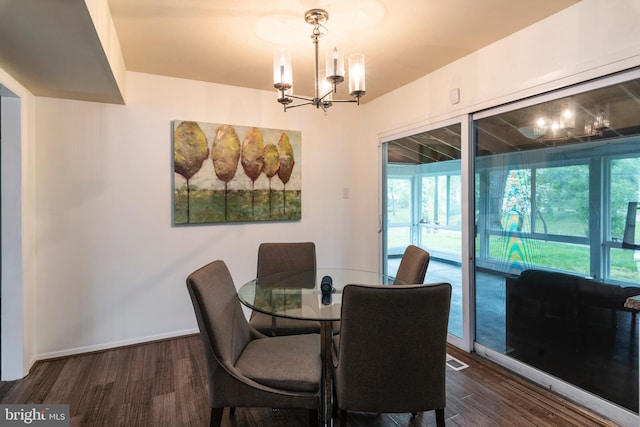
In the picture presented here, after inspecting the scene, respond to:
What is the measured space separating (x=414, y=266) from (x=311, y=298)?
72 cm

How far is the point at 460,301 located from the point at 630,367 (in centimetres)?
127

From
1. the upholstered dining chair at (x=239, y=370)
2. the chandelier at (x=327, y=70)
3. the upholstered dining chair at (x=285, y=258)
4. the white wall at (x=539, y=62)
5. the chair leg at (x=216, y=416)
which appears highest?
the white wall at (x=539, y=62)

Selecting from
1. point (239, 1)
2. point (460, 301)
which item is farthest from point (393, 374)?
point (239, 1)

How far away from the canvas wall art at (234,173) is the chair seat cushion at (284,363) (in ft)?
5.41

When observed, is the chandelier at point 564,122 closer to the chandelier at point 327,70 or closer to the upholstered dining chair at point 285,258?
the chandelier at point 327,70

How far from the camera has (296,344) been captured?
2.01 metres

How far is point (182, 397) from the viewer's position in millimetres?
2246

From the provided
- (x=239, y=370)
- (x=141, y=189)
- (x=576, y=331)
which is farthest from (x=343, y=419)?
(x=141, y=189)

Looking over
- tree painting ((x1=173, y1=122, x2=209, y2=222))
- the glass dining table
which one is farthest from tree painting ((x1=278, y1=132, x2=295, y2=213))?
the glass dining table

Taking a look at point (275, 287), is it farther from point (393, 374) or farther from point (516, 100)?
point (516, 100)

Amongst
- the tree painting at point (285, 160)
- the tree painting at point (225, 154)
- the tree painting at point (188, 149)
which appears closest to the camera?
the tree painting at point (188, 149)

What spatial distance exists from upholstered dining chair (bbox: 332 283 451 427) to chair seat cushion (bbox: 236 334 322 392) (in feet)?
0.69

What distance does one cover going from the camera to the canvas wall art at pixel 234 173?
127 inches

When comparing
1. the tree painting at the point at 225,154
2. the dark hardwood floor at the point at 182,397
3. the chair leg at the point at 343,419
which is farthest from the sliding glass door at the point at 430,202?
the chair leg at the point at 343,419
